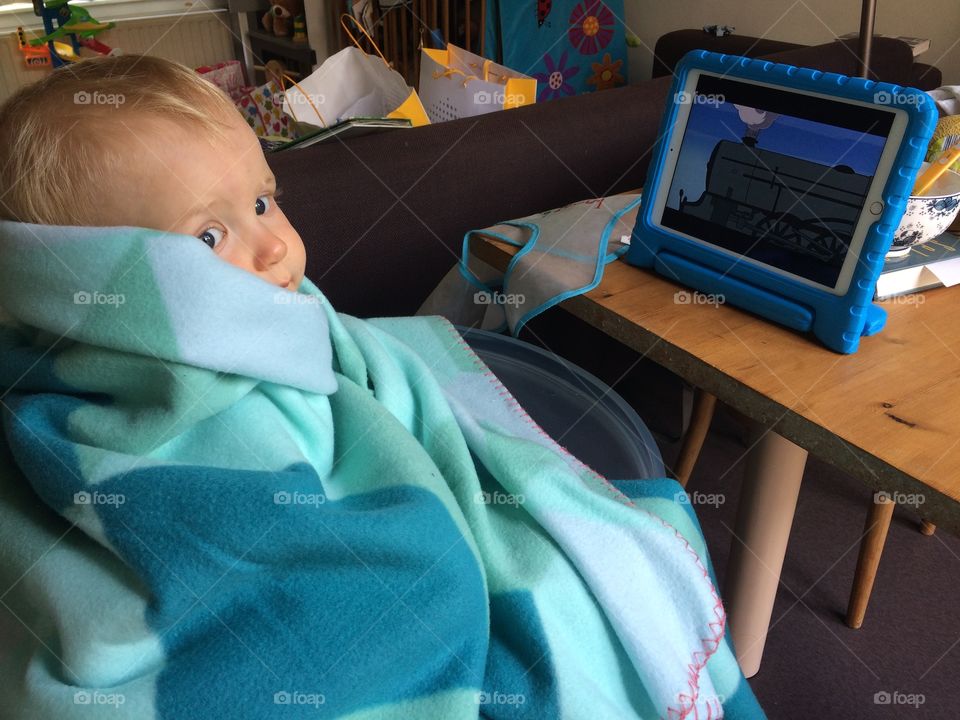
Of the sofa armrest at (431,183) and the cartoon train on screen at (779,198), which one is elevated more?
the cartoon train on screen at (779,198)

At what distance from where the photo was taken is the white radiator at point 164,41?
3.20 meters

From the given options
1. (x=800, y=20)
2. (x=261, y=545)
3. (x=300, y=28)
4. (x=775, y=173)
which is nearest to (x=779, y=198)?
(x=775, y=173)

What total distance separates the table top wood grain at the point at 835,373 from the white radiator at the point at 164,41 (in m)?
3.09

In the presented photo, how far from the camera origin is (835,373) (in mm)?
762

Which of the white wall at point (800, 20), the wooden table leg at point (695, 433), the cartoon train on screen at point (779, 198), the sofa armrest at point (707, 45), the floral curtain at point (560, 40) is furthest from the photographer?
the floral curtain at point (560, 40)

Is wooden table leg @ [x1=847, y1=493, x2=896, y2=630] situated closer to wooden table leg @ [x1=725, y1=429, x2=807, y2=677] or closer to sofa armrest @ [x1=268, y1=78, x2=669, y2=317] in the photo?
wooden table leg @ [x1=725, y1=429, x2=807, y2=677]

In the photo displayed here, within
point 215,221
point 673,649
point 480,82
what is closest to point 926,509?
point 673,649

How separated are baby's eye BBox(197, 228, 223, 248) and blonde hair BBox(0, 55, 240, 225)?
0.27ft

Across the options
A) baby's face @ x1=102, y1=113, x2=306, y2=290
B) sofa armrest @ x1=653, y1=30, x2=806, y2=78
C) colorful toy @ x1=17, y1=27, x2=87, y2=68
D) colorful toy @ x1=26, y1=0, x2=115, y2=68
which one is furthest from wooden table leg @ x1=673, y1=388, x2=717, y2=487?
colorful toy @ x1=17, y1=27, x2=87, y2=68

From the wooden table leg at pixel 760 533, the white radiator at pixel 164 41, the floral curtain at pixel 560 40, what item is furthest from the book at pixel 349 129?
the white radiator at pixel 164 41

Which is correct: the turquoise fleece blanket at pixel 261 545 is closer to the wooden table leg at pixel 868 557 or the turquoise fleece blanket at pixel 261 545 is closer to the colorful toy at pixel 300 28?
the wooden table leg at pixel 868 557

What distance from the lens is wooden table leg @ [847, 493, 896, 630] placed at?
1285 millimetres

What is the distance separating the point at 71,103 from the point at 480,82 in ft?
3.30

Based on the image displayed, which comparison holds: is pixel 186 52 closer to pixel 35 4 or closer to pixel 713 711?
pixel 35 4
